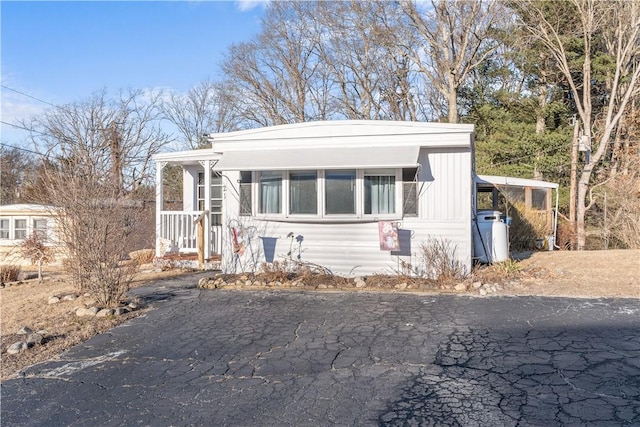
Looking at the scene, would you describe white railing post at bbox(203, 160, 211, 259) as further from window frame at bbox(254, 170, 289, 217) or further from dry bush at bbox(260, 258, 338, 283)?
dry bush at bbox(260, 258, 338, 283)

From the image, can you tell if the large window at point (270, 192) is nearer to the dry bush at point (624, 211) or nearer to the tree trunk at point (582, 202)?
the dry bush at point (624, 211)

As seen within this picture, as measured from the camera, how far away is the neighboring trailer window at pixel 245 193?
8805 mm

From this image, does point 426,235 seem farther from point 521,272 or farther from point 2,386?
point 2,386

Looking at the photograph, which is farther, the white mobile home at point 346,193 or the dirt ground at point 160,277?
the white mobile home at point 346,193

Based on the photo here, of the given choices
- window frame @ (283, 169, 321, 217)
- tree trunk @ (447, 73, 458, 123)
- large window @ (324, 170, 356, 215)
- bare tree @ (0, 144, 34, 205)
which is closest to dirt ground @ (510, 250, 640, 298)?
large window @ (324, 170, 356, 215)

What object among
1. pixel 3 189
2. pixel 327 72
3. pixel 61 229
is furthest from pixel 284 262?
pixel 3 189

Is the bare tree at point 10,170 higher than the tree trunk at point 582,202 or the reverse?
higher

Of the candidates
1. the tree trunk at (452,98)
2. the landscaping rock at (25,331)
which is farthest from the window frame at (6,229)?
the tree trunk at (452,98)

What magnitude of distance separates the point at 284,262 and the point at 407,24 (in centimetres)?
1565

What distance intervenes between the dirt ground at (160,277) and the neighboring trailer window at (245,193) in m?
2.38

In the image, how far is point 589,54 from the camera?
17.8 meters

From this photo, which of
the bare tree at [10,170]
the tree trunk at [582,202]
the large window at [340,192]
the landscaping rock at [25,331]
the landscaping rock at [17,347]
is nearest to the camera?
the landscaping rock at [17,347]

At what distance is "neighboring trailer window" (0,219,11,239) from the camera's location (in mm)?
16375

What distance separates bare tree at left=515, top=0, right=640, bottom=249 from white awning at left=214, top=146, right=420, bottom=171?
12.0 m
